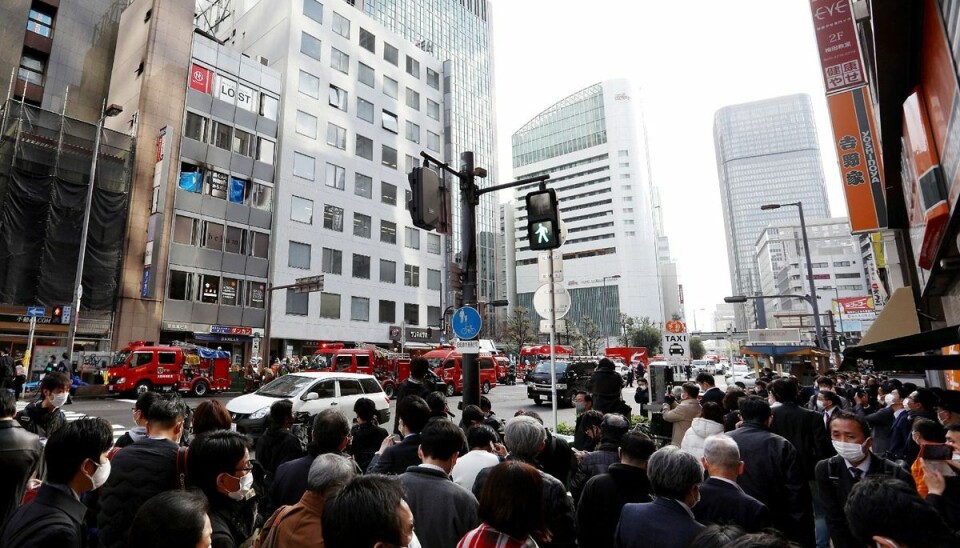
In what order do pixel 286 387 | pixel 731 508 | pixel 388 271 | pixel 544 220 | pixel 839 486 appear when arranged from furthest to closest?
pixel 388 271 < pixel 286 387 < pixel 544 220 < pixel 839 486 < pixel 731 508

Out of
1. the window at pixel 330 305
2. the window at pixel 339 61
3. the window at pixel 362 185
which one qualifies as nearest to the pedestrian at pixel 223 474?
the window at pixel 330 305

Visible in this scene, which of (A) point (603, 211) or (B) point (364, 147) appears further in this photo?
(A) point (603, 211)

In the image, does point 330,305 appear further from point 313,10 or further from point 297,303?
point 313,10

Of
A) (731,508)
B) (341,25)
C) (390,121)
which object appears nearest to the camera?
(731,508)

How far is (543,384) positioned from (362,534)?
20086 mm

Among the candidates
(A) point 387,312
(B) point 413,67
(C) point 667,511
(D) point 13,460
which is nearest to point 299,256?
(A) point 387,312

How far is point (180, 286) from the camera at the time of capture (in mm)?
→ 28859

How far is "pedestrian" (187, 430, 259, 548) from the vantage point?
2598 mm

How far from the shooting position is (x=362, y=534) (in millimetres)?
1787

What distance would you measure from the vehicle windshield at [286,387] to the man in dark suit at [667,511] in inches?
432

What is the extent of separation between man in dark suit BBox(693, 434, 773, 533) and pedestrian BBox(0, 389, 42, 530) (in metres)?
4.65

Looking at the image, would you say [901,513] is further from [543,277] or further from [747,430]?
[543,277]

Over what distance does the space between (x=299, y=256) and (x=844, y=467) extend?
1381 inches

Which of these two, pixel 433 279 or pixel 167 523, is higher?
pixel 433 279
